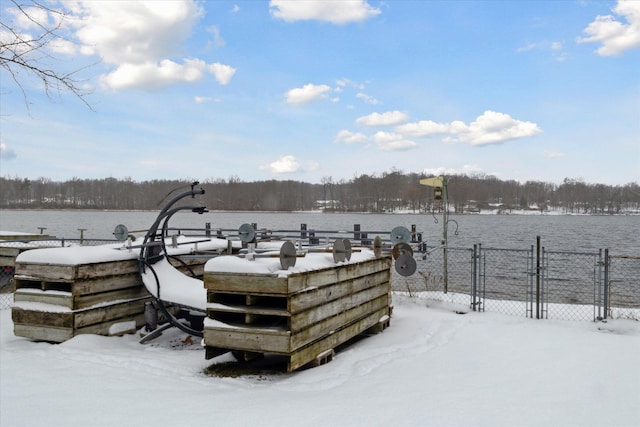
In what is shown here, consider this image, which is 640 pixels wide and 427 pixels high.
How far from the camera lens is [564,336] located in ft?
27.5

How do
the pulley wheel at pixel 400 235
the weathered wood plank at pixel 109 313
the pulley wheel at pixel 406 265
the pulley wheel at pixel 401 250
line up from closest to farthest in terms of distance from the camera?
the weathered wood plank at pixel 109 313, the pulley wheel at pixel 406 265, the pulley wheel at pixel 401 250, the pulley wheel at pixel 400 235

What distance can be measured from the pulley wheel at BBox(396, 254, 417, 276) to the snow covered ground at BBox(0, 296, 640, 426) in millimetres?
1270

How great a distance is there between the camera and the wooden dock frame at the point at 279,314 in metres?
6.24

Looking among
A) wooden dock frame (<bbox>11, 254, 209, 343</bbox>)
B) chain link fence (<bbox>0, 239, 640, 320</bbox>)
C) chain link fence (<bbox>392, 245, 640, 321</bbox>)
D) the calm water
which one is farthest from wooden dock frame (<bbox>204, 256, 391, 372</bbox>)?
the calm water

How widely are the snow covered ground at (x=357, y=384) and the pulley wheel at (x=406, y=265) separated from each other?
1.27 m

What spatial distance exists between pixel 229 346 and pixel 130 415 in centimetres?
176

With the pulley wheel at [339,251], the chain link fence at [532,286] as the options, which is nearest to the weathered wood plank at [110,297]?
the pulley wheel at [339,251]

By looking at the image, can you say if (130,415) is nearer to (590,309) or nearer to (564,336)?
(564,336)

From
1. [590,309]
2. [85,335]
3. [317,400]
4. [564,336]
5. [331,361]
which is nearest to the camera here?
[317,400]

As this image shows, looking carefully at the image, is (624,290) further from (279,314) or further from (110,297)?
(110,297)

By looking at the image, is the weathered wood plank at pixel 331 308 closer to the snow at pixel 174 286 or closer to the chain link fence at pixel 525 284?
the snow at pixel 174 286

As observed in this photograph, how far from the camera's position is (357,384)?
5.99 metres

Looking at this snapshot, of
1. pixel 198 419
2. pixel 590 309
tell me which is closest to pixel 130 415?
pixel 198 419

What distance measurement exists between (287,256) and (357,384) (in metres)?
1.78
